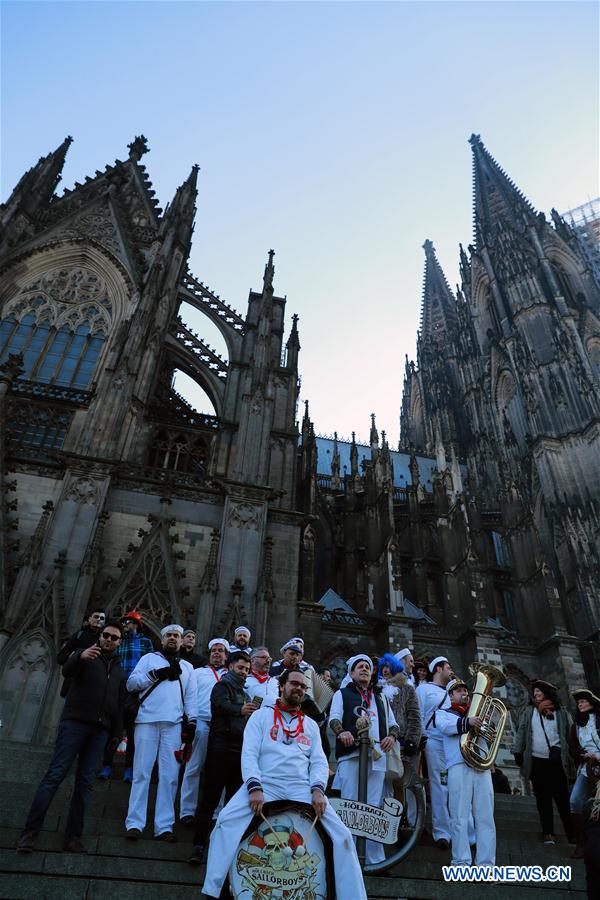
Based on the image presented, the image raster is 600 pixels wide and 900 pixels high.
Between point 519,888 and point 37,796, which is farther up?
point 37,796

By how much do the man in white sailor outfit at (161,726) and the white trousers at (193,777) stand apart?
12 centimetres

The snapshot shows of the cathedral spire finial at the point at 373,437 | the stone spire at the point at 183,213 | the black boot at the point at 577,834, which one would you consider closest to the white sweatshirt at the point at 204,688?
the black boot at the point at 577,834

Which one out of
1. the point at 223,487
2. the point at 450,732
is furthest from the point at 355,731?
the point at 223,487

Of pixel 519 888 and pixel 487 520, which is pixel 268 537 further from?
pixel 487 520

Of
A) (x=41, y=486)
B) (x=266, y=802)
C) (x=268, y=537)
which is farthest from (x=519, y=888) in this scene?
(x=41, y=486)

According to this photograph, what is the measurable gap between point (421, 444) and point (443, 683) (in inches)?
1807

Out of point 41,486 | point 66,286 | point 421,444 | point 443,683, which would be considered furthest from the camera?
point 421,444

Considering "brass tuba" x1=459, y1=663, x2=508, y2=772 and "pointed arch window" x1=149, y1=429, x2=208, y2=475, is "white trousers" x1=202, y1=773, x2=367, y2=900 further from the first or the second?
"pointed arch window" x1=149, y1=429, x2=208, y2=475

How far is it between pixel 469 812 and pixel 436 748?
3.73 feet

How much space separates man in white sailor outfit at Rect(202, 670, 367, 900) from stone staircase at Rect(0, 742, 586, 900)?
1435mm

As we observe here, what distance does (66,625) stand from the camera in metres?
13.4

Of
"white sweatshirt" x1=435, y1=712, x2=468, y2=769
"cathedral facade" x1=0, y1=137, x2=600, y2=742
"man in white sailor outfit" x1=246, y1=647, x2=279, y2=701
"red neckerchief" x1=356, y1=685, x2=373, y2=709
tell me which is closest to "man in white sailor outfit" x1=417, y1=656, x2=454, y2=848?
"white sweatshirt" x1=435, y1=712, x2=468, y2=769

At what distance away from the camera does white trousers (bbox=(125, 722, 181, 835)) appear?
17.8ft

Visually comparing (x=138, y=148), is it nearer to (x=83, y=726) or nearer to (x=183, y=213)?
(x=183, y=213)
